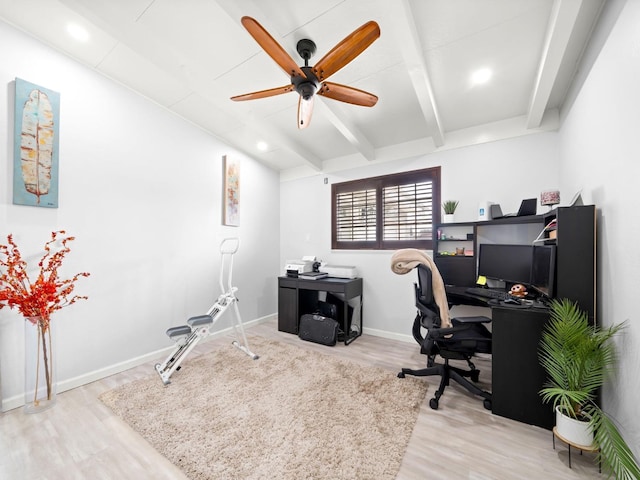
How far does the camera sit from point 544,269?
1.99m

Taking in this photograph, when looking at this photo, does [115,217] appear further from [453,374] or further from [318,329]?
[453,374]

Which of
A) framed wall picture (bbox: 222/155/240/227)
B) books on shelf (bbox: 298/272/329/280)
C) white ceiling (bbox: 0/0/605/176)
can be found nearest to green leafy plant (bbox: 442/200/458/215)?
white ceiling (bbox: 0/0/605/176)

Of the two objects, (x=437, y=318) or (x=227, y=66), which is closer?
(x=437, y=318)

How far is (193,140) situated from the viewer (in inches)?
128

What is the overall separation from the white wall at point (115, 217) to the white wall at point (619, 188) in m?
3.73

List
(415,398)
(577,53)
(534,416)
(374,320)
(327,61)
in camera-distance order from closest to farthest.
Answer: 1. (327,61)
2. (534,416)
3. (577,53)
4. (415,398)
5. (374,320)

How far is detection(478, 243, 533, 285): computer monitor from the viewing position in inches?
95.0

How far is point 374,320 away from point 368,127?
266 centimetres

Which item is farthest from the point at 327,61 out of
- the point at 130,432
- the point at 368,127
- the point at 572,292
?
the point at 130,432

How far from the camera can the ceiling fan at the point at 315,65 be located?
4.64ft

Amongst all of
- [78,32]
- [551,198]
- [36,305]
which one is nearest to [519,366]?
[551,198]

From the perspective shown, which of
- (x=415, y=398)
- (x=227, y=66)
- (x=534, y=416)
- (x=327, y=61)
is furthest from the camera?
(x=227, y=66)

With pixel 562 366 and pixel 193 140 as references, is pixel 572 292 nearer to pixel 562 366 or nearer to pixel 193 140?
pixel 562 366

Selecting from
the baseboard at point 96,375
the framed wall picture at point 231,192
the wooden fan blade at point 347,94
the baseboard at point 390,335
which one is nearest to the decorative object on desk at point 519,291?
the baseboard at point 390,335
